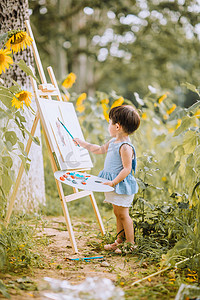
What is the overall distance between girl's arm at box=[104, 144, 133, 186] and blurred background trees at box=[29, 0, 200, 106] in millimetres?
3560

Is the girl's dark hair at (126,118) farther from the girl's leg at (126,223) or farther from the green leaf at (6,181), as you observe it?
the green leaf at (6,181)

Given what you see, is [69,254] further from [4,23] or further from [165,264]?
[4,23]

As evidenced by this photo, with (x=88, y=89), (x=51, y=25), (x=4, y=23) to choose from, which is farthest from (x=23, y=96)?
(x=88, y=89)

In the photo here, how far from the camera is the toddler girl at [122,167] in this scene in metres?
2.49

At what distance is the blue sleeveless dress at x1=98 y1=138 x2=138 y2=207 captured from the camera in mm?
2518

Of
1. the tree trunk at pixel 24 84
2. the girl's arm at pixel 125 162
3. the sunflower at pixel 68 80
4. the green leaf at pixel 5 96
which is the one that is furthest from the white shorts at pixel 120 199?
the sunflower at pixel 68 80

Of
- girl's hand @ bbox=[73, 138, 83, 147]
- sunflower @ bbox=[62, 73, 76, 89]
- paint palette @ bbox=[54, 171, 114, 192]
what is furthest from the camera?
sunflower @ bbox=[62, 73, 76, 89]

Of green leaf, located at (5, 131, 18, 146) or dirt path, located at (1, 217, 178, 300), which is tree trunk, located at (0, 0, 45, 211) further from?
green leaf, located at (5, 131, 18, 146)

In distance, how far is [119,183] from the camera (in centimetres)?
253

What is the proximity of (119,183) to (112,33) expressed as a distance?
24.6 ft

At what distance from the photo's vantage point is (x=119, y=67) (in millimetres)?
12727

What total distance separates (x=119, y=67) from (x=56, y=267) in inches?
438

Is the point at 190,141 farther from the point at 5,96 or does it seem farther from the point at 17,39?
the point at 17,39

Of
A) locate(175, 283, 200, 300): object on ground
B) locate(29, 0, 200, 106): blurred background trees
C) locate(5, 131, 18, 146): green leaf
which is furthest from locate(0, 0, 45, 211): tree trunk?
locate(29, 0, 200, 106): blurred background trees
